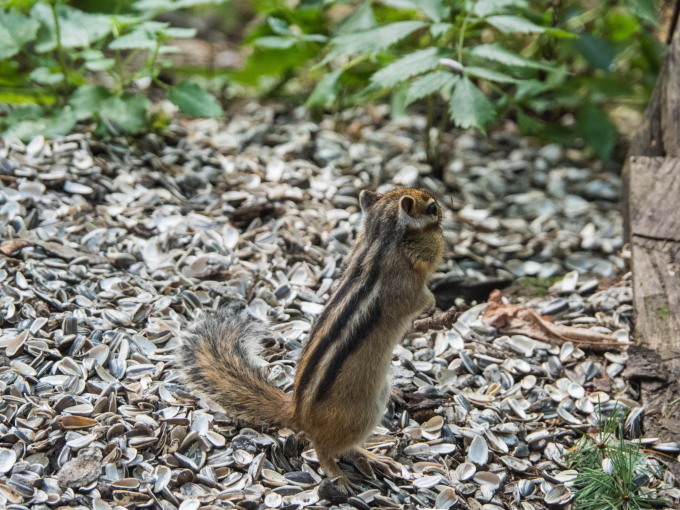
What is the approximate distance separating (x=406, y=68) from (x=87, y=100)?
180 centimetres

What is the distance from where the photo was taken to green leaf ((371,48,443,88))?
4.14 m

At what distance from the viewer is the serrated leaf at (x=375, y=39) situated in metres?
4.36

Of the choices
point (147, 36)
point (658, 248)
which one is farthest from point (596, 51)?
point (147, 36)

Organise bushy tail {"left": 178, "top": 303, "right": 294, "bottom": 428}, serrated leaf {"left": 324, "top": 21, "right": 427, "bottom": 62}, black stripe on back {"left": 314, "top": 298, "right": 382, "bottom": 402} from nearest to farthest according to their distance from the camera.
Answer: black stripe on back {"left": 314, "top": 298, "right": 382, "bottom": 402}
bushy tail {"left": 178, "top": 303, "right": 294, "bottom": 428}
serrated leaf {"left": 324, "top": 21, "right": 427, "bottom": 62}

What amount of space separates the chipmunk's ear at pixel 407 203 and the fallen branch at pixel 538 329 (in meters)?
1.04

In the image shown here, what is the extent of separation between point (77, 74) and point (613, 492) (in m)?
3.75

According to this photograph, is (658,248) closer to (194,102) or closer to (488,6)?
(488,6)

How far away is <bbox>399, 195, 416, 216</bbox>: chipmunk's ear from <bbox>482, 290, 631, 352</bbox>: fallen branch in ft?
3.41

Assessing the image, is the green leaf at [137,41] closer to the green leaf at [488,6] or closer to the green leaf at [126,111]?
the green leaf at [126,111]

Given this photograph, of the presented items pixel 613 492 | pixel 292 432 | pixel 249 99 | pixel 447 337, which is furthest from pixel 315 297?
pixel 249 99

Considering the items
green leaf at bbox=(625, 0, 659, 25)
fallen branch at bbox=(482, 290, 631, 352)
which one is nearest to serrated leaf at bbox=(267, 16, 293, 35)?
green leaf at bbox=(625, 0, 659, 25)

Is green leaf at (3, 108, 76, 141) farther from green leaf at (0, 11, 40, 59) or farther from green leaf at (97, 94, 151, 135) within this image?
green leaf at (0, 11, 40, 59)

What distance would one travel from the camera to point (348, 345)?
9.47 ft

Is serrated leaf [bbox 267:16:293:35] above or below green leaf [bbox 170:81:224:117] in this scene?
above
